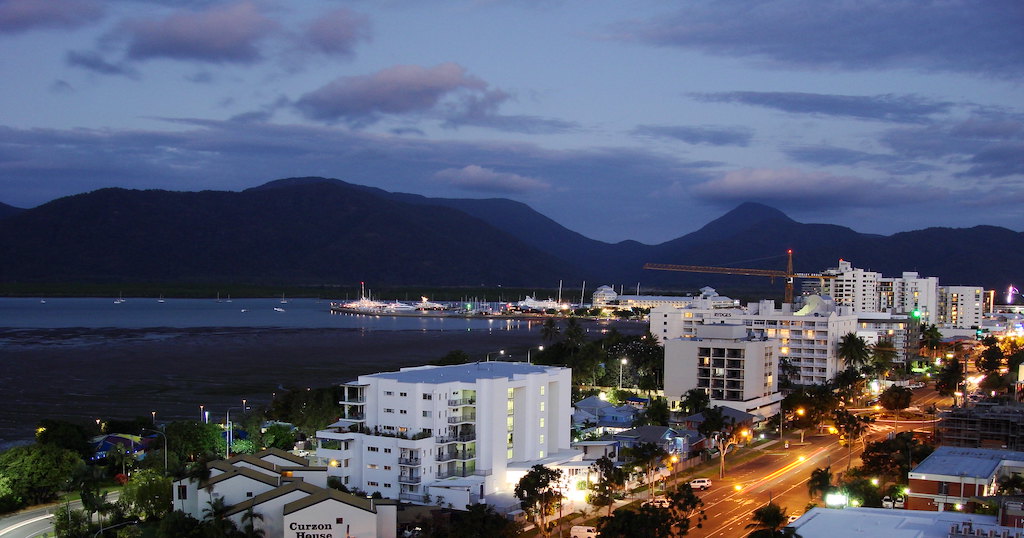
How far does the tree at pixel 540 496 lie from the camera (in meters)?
24.3

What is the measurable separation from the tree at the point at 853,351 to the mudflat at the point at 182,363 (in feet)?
75.1

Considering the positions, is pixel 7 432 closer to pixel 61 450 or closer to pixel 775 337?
pixel 61 450

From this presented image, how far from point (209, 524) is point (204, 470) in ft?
6.29

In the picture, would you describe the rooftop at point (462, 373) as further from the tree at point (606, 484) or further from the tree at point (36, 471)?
the tree at point (36, 471)

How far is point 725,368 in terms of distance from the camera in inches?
1800

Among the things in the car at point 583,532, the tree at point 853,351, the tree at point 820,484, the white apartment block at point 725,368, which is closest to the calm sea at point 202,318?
the tree at point 853,351

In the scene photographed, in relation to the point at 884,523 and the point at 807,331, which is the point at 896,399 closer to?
the point at 807,331

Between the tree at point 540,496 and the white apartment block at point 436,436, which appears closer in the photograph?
the tree at point 540,496

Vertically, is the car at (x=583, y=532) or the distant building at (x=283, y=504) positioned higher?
the distant building at (x=283, y=504)

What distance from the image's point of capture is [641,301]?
149 metres

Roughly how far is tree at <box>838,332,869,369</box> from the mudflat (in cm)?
2290

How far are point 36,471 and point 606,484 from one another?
1542cm

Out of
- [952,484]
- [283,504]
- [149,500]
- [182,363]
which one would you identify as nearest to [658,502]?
[952,484]

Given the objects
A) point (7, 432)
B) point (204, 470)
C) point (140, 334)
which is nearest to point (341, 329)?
point (140, 334)
